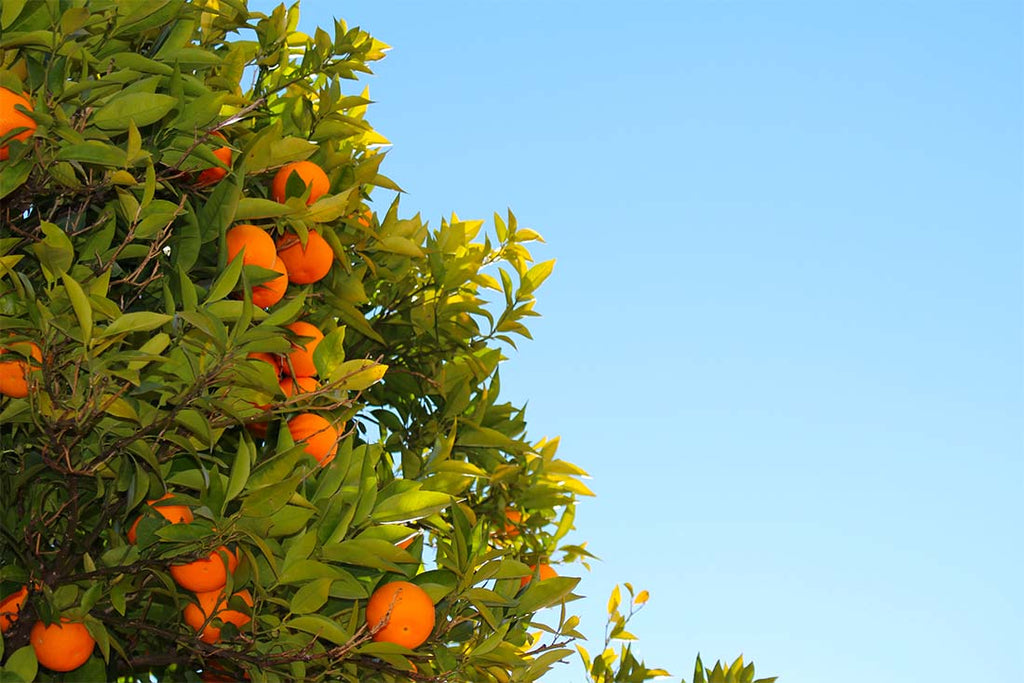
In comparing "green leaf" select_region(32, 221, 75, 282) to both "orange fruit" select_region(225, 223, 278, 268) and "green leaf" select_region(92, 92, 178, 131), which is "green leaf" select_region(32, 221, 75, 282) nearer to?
"green leaf" select_region(92, 92, 178, 131)

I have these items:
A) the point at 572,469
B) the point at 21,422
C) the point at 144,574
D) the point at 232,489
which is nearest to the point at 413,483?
the point at 232,489

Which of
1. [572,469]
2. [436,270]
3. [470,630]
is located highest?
[436,270]

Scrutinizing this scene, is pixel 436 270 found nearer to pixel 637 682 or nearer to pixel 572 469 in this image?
pixel 572 469

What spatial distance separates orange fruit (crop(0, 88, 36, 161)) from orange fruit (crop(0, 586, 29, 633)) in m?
0.99

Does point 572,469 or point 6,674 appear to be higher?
point 572,469

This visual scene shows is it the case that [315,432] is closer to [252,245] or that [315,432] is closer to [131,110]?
[252,245]

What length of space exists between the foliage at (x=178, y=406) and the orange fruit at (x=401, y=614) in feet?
0.15

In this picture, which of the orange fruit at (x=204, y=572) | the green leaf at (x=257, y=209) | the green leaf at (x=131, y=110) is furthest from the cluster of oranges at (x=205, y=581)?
the green leaf at (x=131, y=110)

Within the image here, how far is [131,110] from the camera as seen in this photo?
2.03 metres

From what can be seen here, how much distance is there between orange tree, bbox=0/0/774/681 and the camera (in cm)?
191

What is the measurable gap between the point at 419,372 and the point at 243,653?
3.85 ft

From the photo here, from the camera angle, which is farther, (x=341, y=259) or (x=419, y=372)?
(x=419, y=372)

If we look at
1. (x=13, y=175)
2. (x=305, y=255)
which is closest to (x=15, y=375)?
(x=13, y=175)

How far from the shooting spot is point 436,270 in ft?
9.84
